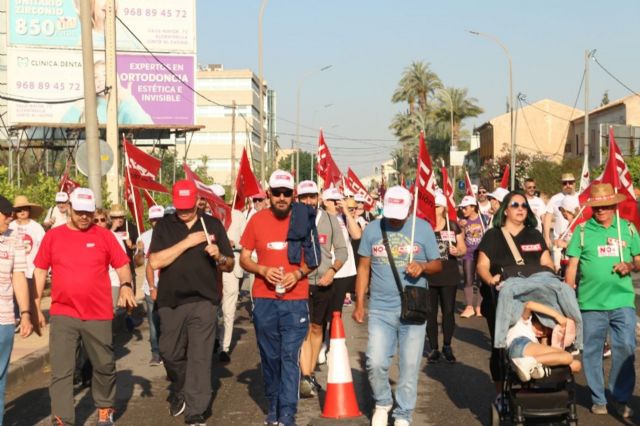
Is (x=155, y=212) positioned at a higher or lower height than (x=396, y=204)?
lower

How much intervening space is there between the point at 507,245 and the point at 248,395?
3015mm

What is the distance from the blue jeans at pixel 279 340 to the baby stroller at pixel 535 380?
5.13 ft

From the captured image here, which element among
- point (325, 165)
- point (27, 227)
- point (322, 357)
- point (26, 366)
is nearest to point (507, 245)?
point (322, 357)

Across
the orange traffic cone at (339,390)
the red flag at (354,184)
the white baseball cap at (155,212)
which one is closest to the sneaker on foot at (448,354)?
the white baseball cap at (155,212)

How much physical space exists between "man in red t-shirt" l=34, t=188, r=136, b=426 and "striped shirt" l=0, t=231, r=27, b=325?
1.24 feet

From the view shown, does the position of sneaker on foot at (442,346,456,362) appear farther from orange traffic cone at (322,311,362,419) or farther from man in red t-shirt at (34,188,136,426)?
man in red t-shirt at (34,188,136,426)

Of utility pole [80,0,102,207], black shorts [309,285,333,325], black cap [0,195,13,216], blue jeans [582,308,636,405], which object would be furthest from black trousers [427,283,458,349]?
utility pole [80,0,102,207]

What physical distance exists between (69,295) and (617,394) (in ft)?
14.7

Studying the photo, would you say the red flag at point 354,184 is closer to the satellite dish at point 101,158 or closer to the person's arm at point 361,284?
the satellite dish at point 101,158

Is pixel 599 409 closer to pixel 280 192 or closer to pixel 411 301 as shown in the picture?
pixel 411 301

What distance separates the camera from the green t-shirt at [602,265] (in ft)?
29.7

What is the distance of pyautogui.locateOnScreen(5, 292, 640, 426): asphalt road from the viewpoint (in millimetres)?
8906

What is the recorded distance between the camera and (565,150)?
87312mm

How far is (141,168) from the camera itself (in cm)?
1455
